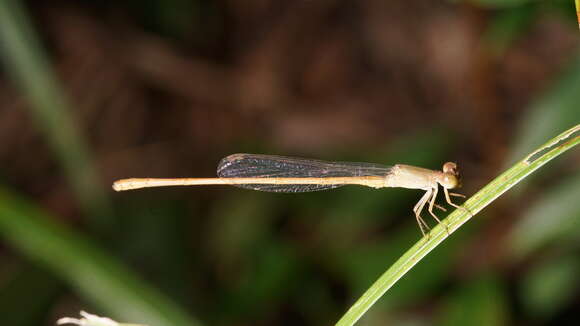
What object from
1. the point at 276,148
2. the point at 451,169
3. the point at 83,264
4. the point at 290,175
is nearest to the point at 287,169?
the point at 290,175

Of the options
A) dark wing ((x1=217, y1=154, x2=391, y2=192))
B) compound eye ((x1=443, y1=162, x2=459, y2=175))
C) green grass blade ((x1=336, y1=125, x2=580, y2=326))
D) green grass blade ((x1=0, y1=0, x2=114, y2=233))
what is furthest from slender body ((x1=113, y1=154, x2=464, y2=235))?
green grass blade ((x1=336, y1=125, x2=580, y2=326))

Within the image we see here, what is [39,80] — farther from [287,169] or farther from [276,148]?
[276,148]

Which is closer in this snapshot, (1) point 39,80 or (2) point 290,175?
(2) point 290,175

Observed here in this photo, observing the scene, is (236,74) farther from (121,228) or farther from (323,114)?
(121,228)

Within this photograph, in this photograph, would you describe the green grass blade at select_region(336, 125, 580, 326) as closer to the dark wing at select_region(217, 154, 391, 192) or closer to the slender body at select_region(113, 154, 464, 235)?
the slender body at select_region(113, 154, 464, 235)

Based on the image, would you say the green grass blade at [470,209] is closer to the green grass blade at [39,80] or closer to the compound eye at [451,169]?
the compound eye at [451,169]

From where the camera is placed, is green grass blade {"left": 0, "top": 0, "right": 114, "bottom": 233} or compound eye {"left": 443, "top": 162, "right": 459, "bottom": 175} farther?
green grass blade {"left": 0, "top": 0, "right": 114, "bottom": 233}
